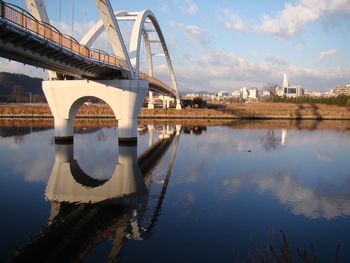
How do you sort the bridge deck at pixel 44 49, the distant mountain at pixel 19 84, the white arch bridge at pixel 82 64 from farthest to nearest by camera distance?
the distant mountain at pixel 19 84
the white arch bridge at pixel 82 64
the bridge deck at pixel 44 49

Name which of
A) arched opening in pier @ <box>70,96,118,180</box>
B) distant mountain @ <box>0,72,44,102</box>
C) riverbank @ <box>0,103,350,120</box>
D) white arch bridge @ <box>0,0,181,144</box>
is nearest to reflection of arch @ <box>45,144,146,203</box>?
arched opening in pier @ <box>70,96,118,180</box>

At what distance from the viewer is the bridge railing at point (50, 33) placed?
1343 centimetres

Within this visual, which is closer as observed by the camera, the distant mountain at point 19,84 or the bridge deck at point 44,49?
the bridge deck at point 44,49

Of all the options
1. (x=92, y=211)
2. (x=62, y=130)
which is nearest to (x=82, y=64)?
(x=62, y=130)

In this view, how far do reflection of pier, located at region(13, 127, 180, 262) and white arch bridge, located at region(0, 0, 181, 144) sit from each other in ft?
21.6

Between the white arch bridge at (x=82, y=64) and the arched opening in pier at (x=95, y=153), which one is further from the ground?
the white arch bridge at (x=82, y=64)

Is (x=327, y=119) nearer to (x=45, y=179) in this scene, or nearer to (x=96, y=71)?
(x=96, y=71)

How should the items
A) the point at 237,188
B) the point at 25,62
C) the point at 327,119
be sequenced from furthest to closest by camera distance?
the point at 327,119 → the point at 25,62 → the point at 237,188

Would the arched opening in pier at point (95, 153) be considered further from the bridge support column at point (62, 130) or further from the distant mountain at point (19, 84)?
the distant mountain at point (19, 84)

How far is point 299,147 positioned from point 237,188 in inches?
663

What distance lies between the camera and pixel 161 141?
33156mm

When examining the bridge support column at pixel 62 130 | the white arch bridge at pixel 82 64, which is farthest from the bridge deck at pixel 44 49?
the bridge support column at pixel 62 130

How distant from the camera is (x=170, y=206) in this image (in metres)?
12.6

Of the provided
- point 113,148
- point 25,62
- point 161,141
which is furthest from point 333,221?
point 161,141
